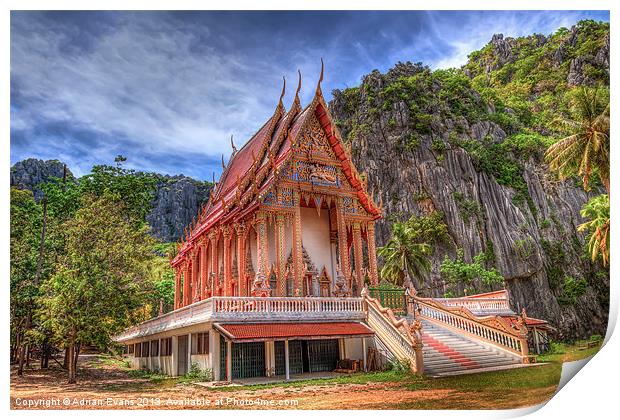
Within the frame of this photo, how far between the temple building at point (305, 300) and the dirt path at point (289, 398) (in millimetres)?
1491

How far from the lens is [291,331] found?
41.2 ft

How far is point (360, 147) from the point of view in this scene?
45.5 metres

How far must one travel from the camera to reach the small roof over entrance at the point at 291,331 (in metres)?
11.8

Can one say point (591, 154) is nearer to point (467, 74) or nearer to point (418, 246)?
point (418, 246)

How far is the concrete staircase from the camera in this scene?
1231 cm

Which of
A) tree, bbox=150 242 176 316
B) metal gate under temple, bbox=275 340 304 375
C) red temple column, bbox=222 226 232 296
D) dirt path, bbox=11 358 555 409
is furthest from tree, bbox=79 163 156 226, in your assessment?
dirt path, bbox=11 358 555 409

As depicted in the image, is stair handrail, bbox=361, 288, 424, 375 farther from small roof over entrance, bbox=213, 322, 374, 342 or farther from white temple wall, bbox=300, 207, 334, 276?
white temple wall, bbox=300, 207, 334, 276

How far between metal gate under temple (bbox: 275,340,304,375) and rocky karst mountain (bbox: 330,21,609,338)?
42.4ft

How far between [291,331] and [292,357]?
1.82 m

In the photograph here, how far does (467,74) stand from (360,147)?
13.5 metres

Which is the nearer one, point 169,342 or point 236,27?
point 236,27

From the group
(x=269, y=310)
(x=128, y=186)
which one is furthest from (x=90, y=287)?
(x=128, y=186)

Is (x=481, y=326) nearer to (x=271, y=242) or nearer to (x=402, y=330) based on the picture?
(x=402, y=330)
